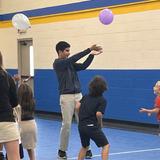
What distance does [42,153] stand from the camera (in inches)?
299

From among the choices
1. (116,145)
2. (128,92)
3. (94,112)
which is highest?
(94,112)

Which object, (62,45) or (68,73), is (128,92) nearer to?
(68,73)

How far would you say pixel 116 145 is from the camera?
8.37 m

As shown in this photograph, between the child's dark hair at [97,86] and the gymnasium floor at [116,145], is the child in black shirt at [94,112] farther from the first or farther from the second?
the gymnasium floor at [116,145]

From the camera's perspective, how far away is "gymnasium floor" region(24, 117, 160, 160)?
7281 millimetres

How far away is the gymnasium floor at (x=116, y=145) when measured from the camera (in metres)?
7.28

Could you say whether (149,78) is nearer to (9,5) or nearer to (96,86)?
(96,86)

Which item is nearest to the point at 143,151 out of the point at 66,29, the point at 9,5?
the point at 66,29

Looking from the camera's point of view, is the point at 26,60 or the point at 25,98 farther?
the point at 26,60

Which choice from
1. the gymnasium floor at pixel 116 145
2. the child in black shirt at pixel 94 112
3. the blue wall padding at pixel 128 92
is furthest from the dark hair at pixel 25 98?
the blue wall padding at pixel 128 92

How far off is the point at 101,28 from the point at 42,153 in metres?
4.95

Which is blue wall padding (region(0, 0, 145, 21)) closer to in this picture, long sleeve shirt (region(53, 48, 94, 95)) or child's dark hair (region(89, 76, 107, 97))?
long sleeve shirt (region(53, 48, 94, 95))

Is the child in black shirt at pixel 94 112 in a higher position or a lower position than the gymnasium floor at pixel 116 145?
higher

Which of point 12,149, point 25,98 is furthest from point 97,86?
point 12,149
